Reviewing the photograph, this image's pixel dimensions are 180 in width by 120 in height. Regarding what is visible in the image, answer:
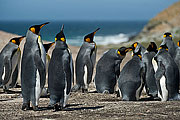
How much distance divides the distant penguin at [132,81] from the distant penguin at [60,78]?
1896mm

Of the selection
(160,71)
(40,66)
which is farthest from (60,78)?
(160,71)

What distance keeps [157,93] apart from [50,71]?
130 inches

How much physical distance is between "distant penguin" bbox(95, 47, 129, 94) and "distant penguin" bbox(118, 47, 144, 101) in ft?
4.54

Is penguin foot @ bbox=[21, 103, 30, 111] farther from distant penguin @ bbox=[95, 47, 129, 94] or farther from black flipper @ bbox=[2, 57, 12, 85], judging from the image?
distant penguin @ bbox=[95, 47, 129, 94]

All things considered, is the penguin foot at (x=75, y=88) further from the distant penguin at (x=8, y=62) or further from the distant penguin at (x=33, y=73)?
the distant penguin at (x=33, y=73)

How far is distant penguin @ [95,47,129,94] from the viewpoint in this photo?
927 centimetres

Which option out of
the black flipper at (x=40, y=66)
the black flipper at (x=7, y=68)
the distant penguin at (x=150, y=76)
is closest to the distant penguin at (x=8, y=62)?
the black flipper at (x=7, y=68)

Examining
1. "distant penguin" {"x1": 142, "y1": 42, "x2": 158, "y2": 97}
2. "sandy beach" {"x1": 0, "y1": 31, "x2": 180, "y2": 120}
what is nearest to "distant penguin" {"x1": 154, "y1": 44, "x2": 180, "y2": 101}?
"distant penguin" {"x1": 142, "y1": 42, "x2": 158, "y2": 97}

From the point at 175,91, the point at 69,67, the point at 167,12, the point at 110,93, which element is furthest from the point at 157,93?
the point at 167,12

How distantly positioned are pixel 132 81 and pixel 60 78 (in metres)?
2.16

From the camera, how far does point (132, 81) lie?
7.66 m

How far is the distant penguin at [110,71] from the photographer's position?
365 inches

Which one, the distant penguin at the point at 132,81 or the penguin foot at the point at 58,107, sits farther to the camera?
the distant penguin at the point at 132,81

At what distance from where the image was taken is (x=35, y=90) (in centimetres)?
619
